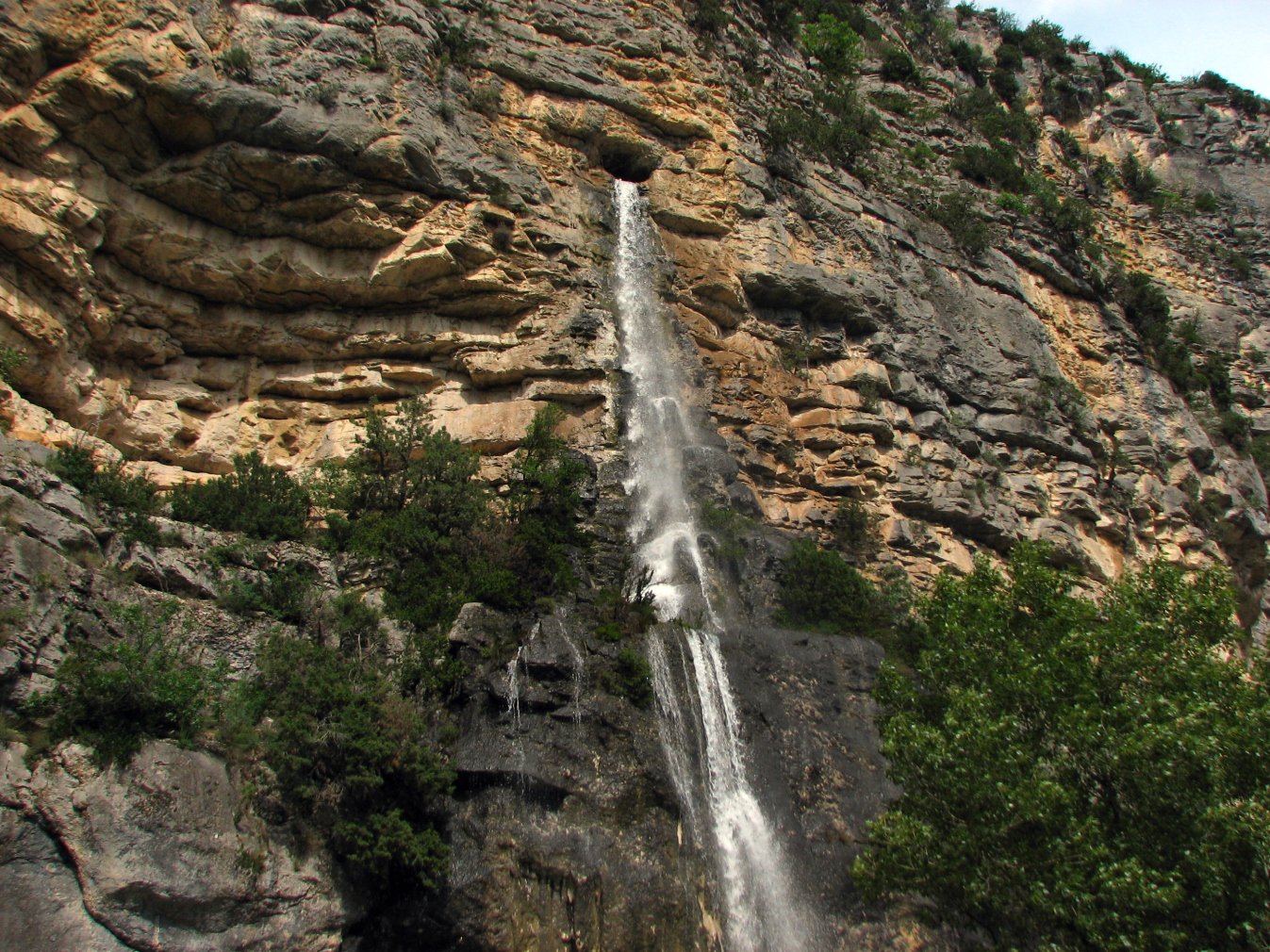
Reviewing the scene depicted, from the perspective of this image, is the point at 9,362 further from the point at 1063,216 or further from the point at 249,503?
the point at 1063,216

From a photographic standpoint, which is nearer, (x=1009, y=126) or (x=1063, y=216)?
(x=1063, y=216)

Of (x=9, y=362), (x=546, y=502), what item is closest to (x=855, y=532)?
(x=546, y=502)

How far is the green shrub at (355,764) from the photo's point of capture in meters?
9.38

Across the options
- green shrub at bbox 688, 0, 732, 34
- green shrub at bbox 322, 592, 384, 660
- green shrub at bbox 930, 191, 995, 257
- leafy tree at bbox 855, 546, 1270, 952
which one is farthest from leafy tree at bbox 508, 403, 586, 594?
green shrub at bbox 930, 191, 995, 257

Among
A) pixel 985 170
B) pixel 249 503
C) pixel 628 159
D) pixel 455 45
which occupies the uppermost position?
pixel 985 170

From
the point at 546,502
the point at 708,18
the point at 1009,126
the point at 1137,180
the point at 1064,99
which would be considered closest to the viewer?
the point at 546,502

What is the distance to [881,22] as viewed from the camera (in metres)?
33.4

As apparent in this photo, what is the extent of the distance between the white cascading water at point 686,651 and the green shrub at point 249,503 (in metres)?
5.65

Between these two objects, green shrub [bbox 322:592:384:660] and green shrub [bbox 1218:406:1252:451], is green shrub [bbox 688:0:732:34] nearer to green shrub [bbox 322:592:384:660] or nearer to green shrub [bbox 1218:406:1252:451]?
green shrub [bbox 1218:406:1252:451]

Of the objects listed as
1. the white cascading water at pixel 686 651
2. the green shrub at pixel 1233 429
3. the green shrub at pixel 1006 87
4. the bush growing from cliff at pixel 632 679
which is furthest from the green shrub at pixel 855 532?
the green shrub at pixel 1006 87

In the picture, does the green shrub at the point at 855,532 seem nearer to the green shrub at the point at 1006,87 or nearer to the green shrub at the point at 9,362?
the green shrub at the point at 9,362

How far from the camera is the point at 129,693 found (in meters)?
8.69

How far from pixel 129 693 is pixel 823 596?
34.3ft

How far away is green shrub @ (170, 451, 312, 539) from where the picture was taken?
521 inches
